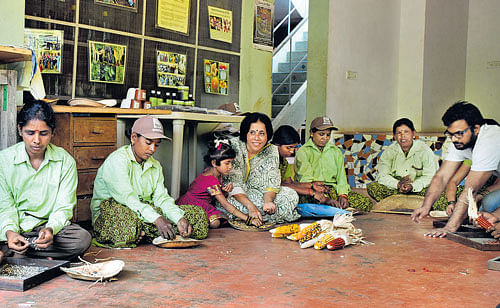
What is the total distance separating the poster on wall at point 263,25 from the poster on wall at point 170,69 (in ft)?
4.13

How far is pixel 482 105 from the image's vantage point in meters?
9.79

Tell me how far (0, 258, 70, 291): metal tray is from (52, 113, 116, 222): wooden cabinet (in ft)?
4.23

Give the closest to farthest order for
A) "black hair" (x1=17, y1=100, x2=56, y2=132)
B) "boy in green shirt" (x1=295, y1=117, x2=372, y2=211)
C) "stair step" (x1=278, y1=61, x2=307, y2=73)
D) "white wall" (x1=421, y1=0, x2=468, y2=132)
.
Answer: "black hair" (x1=17, y1=100, x2=56, y2=132) → "boy in green shirt" (x1=295, y1=117, x2=372, y2=211) → "white wall" (x1=421, y1=0, x2=468, y2=132) → "stair step" (x1=278, y1=61, x2=307, y2=73)

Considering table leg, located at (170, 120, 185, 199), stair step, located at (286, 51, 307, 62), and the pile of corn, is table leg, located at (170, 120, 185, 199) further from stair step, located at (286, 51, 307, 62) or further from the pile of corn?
stair step, located at (286, 51, 307, 62)

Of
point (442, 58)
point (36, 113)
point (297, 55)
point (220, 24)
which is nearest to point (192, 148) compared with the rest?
point (220, 24)

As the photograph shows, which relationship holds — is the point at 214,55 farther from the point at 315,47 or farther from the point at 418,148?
the point at 418,148

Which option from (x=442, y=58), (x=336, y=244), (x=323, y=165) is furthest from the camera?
(x=442, y=58)

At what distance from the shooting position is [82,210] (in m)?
Result: 4.68

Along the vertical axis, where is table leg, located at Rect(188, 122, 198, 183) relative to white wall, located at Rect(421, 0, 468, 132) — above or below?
below

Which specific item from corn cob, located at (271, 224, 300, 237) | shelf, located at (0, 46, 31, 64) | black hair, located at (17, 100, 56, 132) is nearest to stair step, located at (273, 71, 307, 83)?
corn cob, located at (271, 224, 300, 237)

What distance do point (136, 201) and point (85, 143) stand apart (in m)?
0.85

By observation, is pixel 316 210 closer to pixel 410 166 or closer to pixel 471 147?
pixel 410 166

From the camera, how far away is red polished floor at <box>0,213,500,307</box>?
2.96 m

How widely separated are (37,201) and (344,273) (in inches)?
77.7
